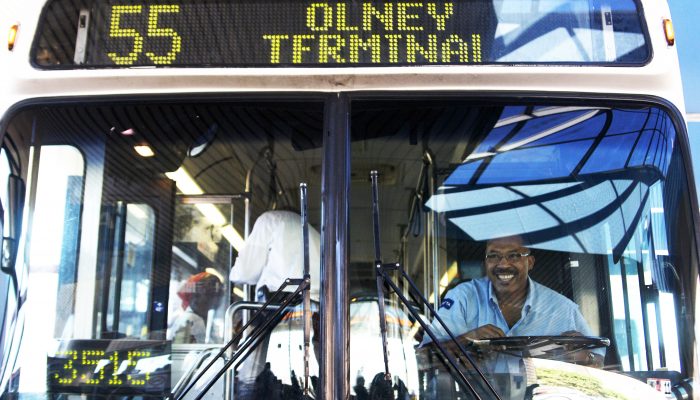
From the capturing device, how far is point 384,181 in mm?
2588

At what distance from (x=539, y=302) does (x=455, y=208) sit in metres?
0.44

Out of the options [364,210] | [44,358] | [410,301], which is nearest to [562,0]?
[364,210]

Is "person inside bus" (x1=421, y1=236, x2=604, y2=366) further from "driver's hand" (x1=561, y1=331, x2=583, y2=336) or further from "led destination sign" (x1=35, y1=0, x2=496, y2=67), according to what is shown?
"led destination sign" (x1=35, y1=0, x2=496, y2=67)

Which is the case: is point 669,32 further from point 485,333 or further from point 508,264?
point 485,333

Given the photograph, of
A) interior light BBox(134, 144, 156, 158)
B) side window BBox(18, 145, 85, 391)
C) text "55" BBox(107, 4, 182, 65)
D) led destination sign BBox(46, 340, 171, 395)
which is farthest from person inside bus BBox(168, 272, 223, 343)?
text "55" BBox(107, 4, 182, 65)

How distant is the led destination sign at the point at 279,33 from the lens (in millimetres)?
2562

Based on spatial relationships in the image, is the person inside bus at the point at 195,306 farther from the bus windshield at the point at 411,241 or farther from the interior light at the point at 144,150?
the interior light at the point at 144,150

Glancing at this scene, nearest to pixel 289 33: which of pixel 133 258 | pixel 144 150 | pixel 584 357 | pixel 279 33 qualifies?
pixel 279 33

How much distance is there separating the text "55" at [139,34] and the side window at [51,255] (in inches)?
15.9

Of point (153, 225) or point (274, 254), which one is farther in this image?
point (153, 225)

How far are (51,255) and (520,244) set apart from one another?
1618mm

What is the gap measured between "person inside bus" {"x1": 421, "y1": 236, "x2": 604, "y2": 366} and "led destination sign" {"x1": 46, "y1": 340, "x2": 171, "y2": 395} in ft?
2.98

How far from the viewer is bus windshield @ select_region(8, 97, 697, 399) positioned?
7.89 feet

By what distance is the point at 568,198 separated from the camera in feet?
8.68
